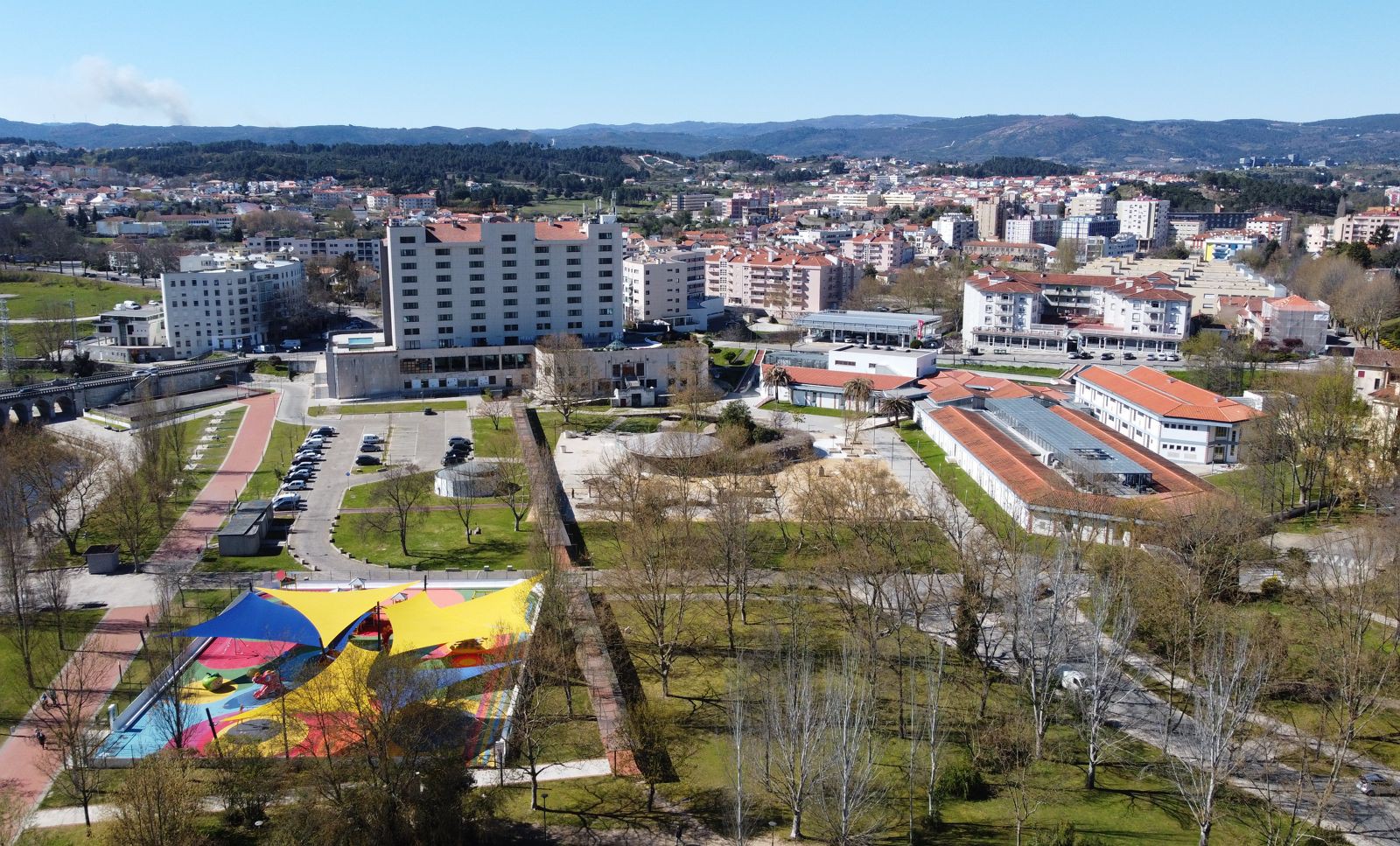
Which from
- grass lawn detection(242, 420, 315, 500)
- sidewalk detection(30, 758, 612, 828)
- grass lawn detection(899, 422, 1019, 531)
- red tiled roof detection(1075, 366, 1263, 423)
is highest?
red tiled roof detection(1075, 366, 1263, 423)

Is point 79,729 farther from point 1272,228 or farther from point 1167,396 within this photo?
point 1272,228

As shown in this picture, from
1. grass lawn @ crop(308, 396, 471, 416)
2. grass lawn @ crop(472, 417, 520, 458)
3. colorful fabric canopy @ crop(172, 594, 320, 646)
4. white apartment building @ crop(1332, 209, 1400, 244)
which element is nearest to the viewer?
colorful fabric canopy @ crop(172, 594, 320, 646)

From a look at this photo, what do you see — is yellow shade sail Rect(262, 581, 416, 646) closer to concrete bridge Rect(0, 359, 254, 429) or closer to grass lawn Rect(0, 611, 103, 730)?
grass lawn Rect(0, 611, 103, 730)

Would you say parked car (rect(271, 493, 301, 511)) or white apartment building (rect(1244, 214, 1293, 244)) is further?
white apartment building (rect(1244, 214, 1293, 244))

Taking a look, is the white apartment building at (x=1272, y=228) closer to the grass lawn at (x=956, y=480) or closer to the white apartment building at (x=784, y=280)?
the white apartment building at (x=784, y=280)

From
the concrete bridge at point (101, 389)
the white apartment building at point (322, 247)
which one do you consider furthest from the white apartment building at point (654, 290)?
the white apartment building at point (322, 247)

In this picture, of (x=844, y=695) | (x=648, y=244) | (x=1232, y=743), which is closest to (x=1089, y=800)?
(x=1232, y=743)

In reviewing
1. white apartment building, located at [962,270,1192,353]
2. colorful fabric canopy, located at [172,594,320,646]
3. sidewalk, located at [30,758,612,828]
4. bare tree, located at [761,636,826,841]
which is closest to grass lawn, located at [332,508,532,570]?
colorful fabric canopy, located at [172,594,320,646]
